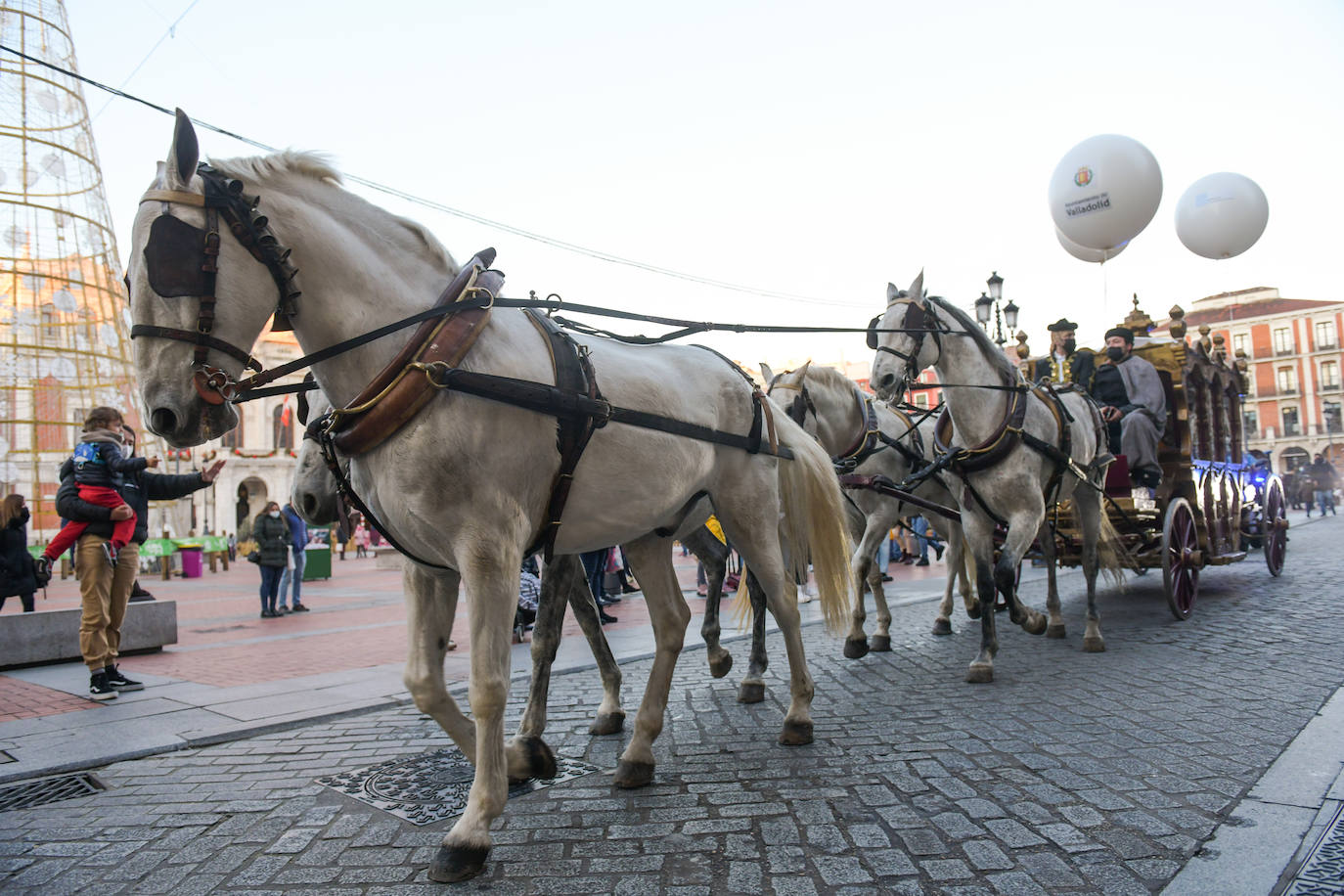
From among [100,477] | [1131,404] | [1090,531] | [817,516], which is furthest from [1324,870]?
[100,477]

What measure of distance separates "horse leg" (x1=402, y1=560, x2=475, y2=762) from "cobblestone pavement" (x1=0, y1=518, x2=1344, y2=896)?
0.38m

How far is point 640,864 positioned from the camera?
105 inches

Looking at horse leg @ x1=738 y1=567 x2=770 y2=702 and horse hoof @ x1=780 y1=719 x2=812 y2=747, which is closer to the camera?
horse hoof @ x1=780 y1=719 x2=812 y2=747

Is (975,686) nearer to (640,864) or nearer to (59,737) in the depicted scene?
(640,864)

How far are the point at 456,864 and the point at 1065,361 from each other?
9045 mm

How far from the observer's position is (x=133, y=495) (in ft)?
20.8

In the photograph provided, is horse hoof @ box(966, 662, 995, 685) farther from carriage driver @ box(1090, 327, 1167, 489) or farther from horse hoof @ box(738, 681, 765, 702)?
carriage driver @ box(1090, 327, 1167, 489)

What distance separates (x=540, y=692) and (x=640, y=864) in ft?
4.59

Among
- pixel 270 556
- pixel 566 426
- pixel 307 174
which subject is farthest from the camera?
pixel 270 556

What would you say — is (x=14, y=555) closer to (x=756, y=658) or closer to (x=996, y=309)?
(x=756, y=658)

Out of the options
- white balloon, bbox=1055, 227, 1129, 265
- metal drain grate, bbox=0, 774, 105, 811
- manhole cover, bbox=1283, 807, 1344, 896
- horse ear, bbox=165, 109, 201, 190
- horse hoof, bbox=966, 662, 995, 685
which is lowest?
horse hoof, bbox=966, 662, 995, 685

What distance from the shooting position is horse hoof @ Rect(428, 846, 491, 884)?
2.56m

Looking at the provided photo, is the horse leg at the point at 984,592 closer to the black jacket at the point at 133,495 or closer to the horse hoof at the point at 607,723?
the horse hoof at the point at 607,723

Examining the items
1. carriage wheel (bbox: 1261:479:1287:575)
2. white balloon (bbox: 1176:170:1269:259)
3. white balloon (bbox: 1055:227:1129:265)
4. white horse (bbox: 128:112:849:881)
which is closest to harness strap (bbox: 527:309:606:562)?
white horse (bbox: 128:112:849:881)
